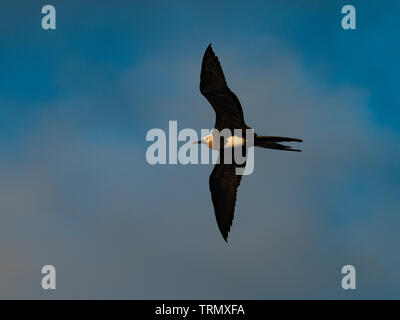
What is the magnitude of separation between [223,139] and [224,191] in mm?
1395

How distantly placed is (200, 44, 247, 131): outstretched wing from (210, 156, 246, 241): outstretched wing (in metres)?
1.45

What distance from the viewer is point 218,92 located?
1434 cm

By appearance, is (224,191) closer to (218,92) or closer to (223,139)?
(223,139)

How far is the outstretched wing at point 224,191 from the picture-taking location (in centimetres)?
1533

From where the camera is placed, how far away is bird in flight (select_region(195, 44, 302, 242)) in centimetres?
1427

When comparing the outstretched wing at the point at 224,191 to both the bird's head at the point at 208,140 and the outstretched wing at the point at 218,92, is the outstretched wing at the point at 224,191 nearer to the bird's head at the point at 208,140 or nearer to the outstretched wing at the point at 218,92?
the bird's head at the point at 208,140

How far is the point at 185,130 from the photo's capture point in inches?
630

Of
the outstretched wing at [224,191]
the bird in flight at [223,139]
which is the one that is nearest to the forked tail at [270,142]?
the bird in flight at [223,139]

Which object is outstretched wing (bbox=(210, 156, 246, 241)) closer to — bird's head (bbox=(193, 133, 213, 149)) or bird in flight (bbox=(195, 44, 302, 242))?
bird in flight (bbox=(195, 44, 302, 242))

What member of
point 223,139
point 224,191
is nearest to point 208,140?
point 223,139

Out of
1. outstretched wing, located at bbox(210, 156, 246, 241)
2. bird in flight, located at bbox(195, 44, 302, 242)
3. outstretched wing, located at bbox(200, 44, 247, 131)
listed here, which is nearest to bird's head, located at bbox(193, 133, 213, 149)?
bird in flight, located at bbox(195, 44, 302, 242)

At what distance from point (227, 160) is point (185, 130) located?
140 centimetres
